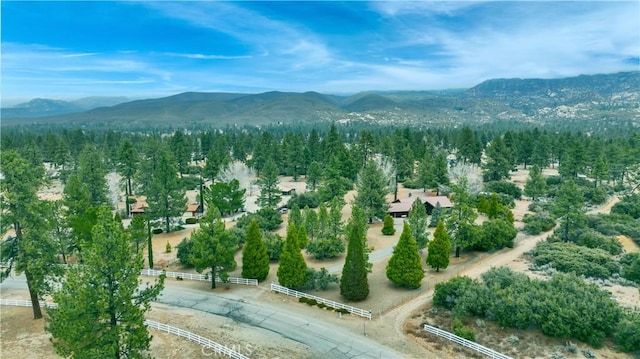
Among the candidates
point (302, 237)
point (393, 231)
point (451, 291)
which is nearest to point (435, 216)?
point (393, 231)

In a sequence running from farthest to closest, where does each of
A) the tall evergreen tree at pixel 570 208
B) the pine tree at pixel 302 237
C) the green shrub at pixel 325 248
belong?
the tall evergreen tree at pixel 570 208 < the pine tree at pixel 302 237 < the green shrub at pixel 325 248

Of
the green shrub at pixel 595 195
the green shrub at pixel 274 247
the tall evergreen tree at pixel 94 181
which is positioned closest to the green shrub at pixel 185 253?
the green shrub at pixel 274 247

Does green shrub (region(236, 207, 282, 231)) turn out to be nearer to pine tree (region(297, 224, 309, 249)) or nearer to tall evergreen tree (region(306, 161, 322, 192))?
pine tree (region(297, 224, 309, 249))

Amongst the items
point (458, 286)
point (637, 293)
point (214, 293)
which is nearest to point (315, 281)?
point (214, 293)

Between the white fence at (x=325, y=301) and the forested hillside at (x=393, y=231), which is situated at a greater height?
the forested hillside at (x=393, y=231)

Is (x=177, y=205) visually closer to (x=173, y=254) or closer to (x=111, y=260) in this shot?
(x=173, y=254)

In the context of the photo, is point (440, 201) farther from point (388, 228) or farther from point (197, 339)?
point (197, 339)

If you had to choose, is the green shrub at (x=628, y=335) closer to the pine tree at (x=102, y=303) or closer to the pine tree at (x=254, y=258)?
the pine tree at (x=254, y=258)
